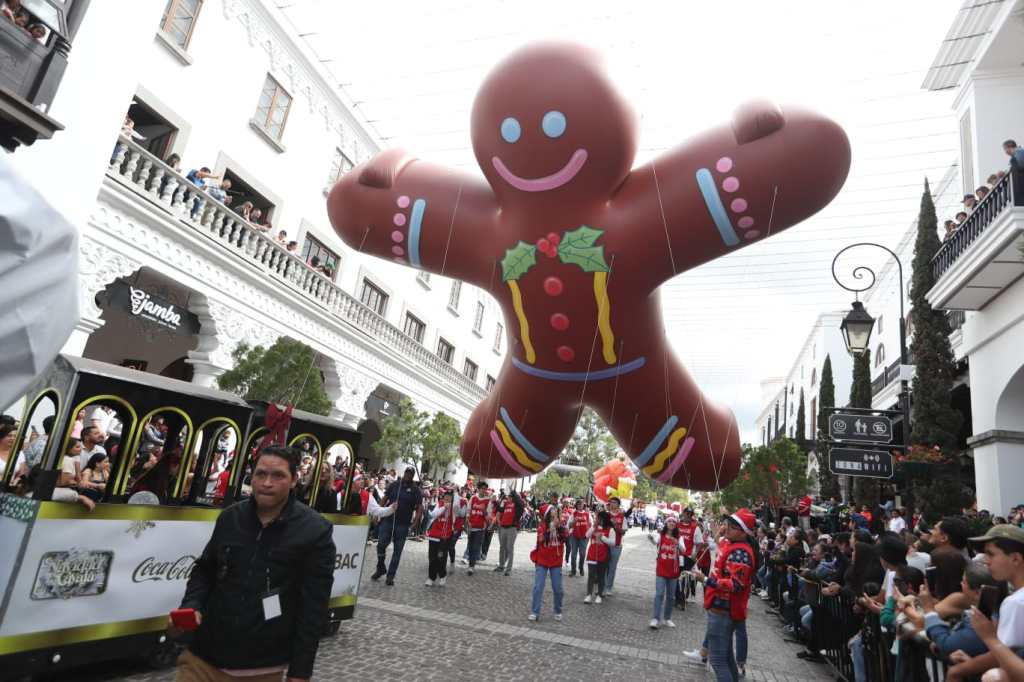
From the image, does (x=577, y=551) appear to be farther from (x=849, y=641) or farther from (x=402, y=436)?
(x=849, y=641)

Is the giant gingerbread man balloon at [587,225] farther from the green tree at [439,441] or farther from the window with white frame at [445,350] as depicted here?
the window with white frame at [445,350]

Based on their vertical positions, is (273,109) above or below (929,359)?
above

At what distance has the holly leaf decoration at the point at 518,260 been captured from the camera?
4516 millimetres

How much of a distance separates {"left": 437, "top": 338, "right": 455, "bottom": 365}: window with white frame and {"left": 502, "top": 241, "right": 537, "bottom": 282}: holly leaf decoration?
20776 millimetres

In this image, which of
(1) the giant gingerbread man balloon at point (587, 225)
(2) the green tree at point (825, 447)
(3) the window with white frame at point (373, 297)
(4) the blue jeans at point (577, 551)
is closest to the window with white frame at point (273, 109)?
(3) the window with white frame at point (373, 297)

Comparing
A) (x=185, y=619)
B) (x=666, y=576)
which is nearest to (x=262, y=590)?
(x=185, y=619)

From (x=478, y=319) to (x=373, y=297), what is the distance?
917 centimetres

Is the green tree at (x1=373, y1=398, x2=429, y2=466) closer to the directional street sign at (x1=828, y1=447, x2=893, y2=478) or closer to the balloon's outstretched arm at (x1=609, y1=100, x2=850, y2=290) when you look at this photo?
the directional street sign at (x1=828, y1=447, x2=893, y2=478)

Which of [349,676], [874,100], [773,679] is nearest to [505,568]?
[773,679]

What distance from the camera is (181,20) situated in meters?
13.3

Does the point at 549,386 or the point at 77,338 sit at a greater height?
Result: the point at 77,338

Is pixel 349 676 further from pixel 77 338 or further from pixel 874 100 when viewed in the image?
pixel 874 100

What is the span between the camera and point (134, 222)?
36.1 ft

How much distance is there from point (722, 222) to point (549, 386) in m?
1.82
